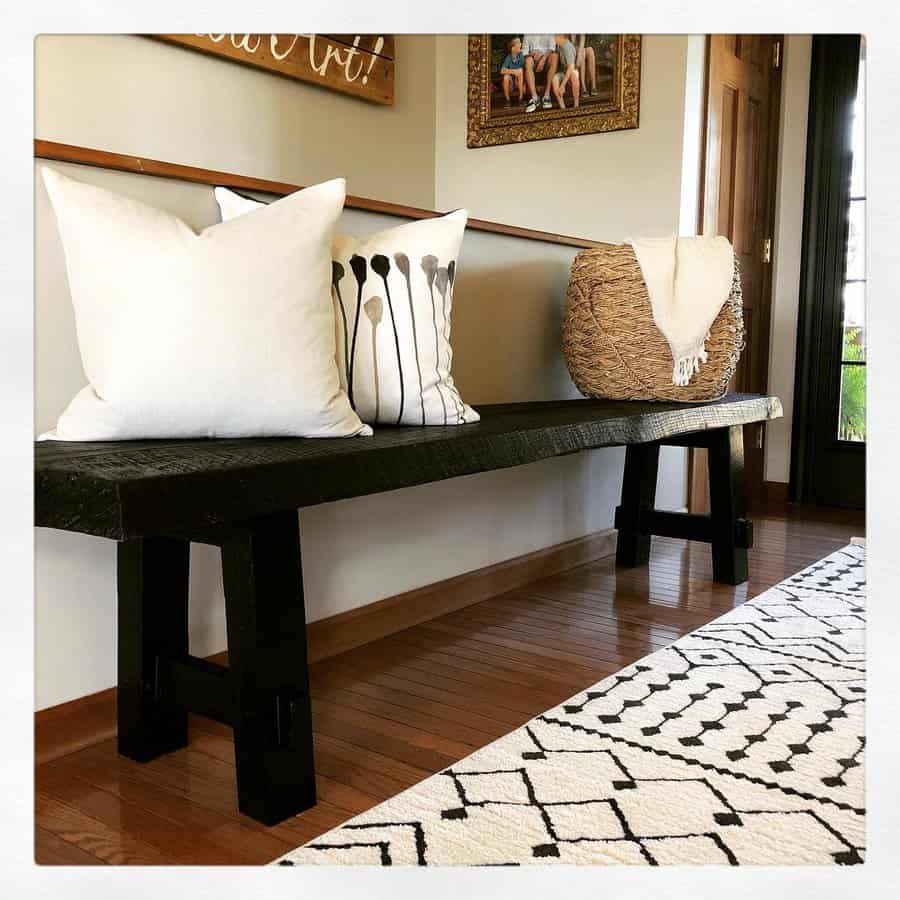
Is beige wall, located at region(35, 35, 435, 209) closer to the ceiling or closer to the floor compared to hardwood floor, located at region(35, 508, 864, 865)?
closer to the ceiling

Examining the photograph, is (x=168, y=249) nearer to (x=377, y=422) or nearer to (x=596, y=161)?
(x=377, y=422)

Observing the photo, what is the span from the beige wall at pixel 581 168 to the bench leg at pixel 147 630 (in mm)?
2127

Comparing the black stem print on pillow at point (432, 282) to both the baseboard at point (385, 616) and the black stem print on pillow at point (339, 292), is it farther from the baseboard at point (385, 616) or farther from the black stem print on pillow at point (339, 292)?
the baseboard at point (385, 616)

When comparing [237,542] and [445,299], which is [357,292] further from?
[237,542]

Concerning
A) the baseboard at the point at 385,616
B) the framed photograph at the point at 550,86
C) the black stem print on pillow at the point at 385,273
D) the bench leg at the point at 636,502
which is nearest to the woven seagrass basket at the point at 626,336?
the bench leg at the point at 636,502

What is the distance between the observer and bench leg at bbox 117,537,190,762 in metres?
1.34

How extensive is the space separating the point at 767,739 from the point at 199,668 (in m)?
0.86

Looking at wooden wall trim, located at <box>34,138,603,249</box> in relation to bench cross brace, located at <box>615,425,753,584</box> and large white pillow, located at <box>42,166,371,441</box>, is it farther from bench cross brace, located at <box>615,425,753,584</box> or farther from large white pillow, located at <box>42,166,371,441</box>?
bench cross brace, located at <box>615,425,753,584</box>

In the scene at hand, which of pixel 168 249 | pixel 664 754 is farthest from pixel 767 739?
pixel 168 249

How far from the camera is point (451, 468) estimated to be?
1393 mm

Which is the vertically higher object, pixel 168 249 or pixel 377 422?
pixel 168 249

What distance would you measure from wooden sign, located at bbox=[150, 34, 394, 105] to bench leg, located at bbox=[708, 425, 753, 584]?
60.0 inches

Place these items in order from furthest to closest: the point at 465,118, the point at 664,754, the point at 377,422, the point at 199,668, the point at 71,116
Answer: the point at 465,118 < the point at 71,116 < the point at 377,422 < the point at 664,754 < the point at 199,668

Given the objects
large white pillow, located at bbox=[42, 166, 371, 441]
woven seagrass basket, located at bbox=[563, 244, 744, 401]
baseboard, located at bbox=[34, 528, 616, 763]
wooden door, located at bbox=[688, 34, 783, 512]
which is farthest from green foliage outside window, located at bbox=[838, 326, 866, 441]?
large white pillow, located at bbox=[42, 166, 371, 441]
